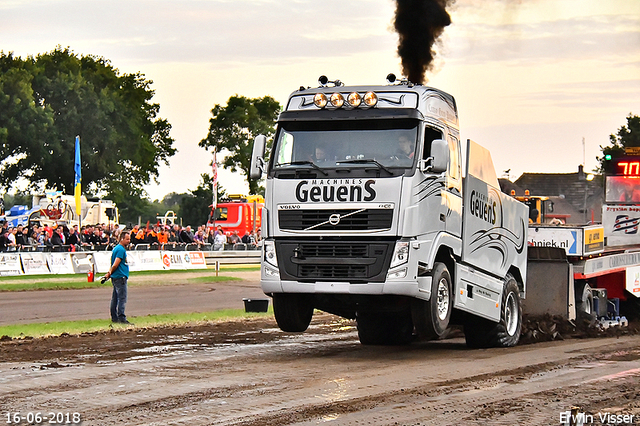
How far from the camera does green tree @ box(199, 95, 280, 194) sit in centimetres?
8019

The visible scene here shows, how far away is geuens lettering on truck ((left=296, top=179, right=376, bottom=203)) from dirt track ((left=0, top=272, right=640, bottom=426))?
2.26 m

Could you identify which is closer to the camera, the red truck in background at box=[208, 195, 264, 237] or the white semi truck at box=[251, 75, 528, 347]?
the white semi truck at box=[251, 75, 528, 347]

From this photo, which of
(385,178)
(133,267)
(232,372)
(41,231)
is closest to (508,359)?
(385,178)

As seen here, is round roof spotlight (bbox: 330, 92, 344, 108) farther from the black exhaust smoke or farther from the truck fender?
the black exhaust smoke

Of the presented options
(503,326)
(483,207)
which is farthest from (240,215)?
(483,207)

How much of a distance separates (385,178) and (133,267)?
23.1 m

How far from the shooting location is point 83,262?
3209 cm

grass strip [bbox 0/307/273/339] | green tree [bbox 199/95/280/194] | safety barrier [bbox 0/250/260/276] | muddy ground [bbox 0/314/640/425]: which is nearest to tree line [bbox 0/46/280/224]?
green tree [bbox 199/95/280/194]

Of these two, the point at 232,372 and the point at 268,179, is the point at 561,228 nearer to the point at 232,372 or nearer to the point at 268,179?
the point at 268,179

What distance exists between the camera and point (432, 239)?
1249 cm

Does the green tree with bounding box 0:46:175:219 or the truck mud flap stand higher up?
the green tree with bounding box 0:46:175:219

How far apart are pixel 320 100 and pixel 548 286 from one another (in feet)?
21.6

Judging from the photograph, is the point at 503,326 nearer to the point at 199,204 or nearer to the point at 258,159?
the point at 258,159

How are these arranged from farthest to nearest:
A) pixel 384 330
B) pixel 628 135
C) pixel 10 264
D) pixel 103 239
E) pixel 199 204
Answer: pixel 628 135 → pixel 199 204 → pixel 103 239 → pixel 10 264 → pixel 384 330
